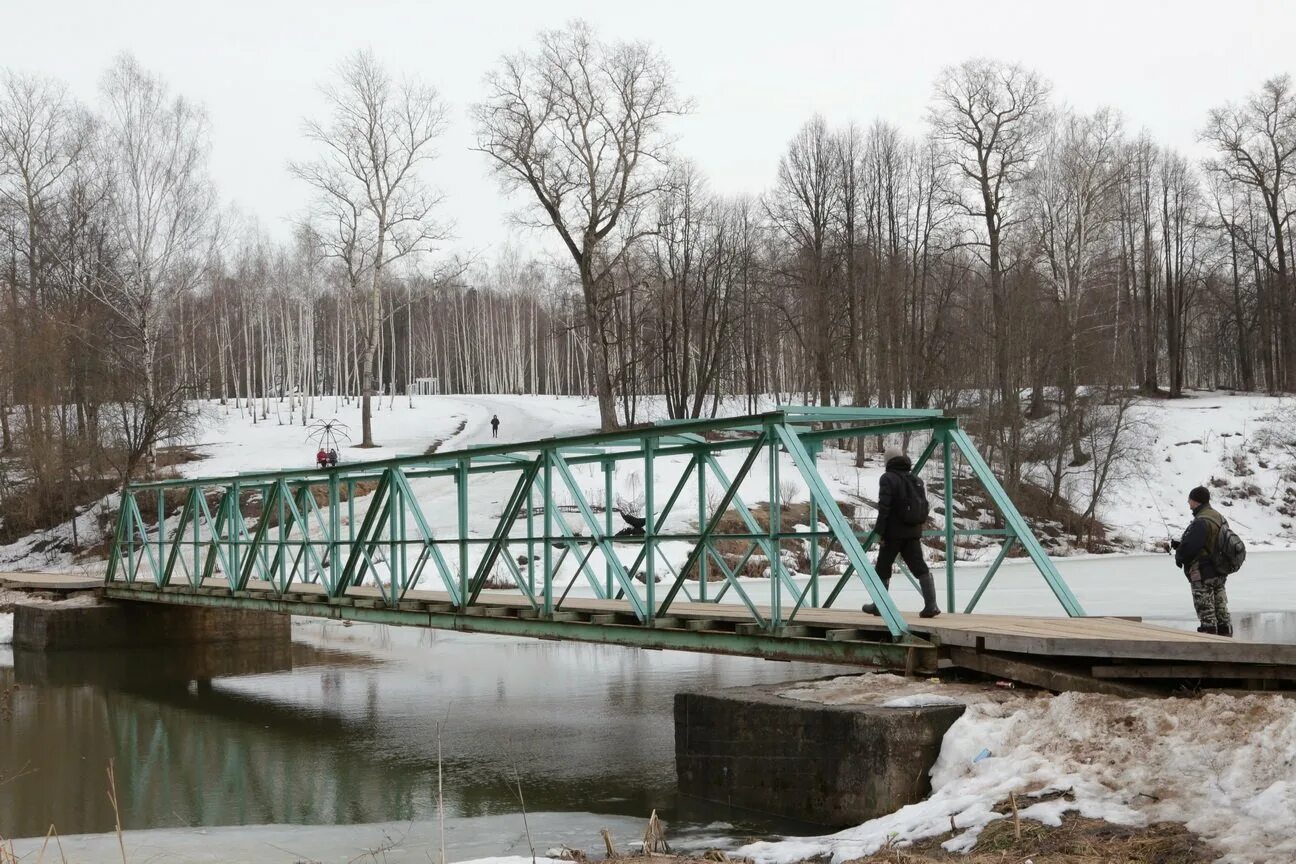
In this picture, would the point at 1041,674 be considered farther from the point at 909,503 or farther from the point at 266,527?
the point at 266,527

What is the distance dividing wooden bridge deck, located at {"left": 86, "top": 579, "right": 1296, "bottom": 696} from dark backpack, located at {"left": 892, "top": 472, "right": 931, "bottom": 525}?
0.81m

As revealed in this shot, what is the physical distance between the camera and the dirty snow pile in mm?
6016

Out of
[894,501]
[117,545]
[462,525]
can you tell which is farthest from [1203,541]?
[117,545]

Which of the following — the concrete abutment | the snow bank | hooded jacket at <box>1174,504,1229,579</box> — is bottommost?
the concrete abutment

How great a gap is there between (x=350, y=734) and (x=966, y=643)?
25.3 feet

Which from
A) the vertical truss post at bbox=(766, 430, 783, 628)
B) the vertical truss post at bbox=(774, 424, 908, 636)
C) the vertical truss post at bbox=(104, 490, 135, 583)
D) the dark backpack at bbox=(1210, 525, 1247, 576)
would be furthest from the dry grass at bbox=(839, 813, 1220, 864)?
the vertical truss post at bbox=(104, 490, 135, 583)

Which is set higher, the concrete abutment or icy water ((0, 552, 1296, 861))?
the concrete abutment

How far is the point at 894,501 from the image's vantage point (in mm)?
9828

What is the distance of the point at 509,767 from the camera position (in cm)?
1136

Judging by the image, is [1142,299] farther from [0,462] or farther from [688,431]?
[688,431]

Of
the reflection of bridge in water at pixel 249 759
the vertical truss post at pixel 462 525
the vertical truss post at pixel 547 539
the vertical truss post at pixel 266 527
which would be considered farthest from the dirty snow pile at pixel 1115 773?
the vertical truss post at pixel 266 527

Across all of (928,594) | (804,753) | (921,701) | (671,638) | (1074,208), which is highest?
(1074,208)

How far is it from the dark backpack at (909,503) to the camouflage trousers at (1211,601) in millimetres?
3358

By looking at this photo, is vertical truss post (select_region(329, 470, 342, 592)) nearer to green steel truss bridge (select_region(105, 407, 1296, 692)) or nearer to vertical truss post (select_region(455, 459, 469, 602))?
green steel truss bridge (select_region(105, 407, 1296, 692))
